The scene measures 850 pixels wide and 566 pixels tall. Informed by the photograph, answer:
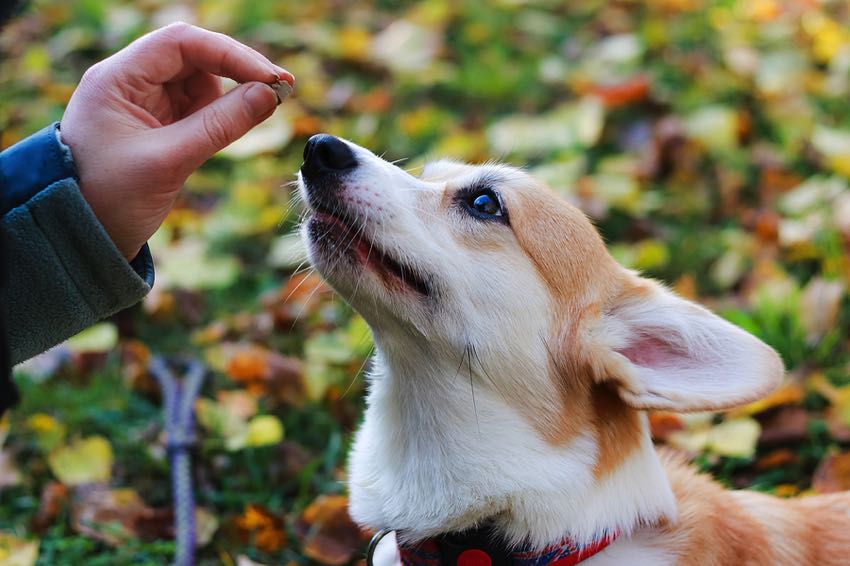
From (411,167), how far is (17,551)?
235 cm

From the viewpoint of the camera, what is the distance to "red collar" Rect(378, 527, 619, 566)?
196cm

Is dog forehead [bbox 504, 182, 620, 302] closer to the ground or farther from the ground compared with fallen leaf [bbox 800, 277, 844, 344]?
farther from the ground

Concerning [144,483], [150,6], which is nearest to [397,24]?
[150,6]

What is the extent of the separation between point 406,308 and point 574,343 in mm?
399

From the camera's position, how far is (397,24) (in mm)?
5492

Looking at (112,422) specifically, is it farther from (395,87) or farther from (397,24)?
(397,24)

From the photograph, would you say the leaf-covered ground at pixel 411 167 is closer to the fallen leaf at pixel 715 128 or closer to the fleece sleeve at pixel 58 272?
the fallen leaf at pixel 715 128

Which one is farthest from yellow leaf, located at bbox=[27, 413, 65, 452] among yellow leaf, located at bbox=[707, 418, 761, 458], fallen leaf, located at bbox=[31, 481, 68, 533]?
yellow leaf, located at bbox=[707, 418, 761, 458]

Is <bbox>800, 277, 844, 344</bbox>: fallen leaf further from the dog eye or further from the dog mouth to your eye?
the dog mouth

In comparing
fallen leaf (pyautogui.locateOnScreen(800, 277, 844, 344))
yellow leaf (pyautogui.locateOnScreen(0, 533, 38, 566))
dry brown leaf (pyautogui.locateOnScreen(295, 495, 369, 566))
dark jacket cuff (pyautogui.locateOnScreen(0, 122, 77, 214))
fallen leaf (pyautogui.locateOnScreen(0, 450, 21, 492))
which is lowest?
fallen leaf (pyautogui.locateOnScreen(0, 450, 21, 492))

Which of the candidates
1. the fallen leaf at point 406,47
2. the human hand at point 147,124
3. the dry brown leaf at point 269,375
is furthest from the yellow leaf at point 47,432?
the fallen leaf at point 406,47

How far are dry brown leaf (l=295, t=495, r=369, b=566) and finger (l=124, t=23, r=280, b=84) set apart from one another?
4.12 ft

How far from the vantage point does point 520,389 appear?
2.07 m

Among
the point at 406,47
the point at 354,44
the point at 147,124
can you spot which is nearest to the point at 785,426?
the point at 147,124
